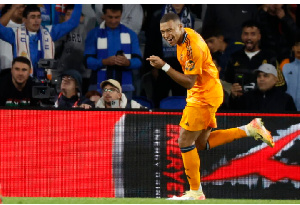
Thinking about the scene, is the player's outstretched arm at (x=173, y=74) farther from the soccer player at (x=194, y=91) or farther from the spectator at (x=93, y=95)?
the spectator at (x=93, y=95)

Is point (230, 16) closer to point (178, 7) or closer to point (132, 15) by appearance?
point (178, 7)

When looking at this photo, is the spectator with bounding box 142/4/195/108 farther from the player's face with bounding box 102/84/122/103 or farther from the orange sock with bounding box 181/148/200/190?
the orange sock with bounding box 181/148/200/190

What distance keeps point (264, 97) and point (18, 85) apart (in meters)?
3.61

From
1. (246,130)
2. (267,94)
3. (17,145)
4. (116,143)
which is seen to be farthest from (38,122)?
(267,94)

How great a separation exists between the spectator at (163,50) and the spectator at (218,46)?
1.10 ft

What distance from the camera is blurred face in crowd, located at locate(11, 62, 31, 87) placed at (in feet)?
36.4

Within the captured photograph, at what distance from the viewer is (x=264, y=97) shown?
11.0m

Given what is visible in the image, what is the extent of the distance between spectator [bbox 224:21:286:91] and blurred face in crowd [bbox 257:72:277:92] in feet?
0.47

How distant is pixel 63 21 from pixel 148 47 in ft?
4.88

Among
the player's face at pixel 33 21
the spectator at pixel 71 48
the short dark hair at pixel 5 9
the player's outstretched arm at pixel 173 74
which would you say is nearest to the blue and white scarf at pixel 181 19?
the spectator at pixel 71 48

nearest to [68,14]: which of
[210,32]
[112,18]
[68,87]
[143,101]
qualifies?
[112,18]

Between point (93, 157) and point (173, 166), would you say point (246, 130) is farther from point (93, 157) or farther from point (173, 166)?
point (93, 157)

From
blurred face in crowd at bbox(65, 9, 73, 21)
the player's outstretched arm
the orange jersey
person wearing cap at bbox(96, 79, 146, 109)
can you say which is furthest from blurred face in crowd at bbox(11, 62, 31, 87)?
the player's outstretched arm

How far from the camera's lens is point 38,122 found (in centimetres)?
977
